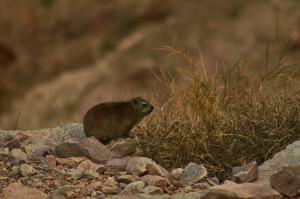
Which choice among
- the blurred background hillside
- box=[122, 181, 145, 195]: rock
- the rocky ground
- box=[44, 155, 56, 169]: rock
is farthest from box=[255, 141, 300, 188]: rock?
the blurred background hillside

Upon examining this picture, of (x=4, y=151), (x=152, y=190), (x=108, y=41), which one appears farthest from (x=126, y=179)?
(x=108, y=41)

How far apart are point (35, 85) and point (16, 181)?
1337 cm

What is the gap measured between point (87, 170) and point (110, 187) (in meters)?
0.27

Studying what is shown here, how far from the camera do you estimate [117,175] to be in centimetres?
535

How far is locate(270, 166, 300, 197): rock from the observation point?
492cm

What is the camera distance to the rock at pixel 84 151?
219 inches

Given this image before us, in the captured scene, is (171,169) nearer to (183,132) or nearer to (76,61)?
(183,132)

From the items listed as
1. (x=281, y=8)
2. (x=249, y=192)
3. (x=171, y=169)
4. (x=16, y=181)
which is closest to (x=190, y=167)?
(x=171, y=169)

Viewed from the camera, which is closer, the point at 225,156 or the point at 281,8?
the point at 225,156

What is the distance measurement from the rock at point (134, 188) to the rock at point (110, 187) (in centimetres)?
6

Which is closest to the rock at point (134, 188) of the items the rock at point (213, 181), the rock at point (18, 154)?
the rock at point (213, 181)

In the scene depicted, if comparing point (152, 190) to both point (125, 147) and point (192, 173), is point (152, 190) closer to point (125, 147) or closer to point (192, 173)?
point (192, 173)

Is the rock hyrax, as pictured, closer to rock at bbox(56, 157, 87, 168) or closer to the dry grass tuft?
the dry grass tuft

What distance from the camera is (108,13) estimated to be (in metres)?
19.1
